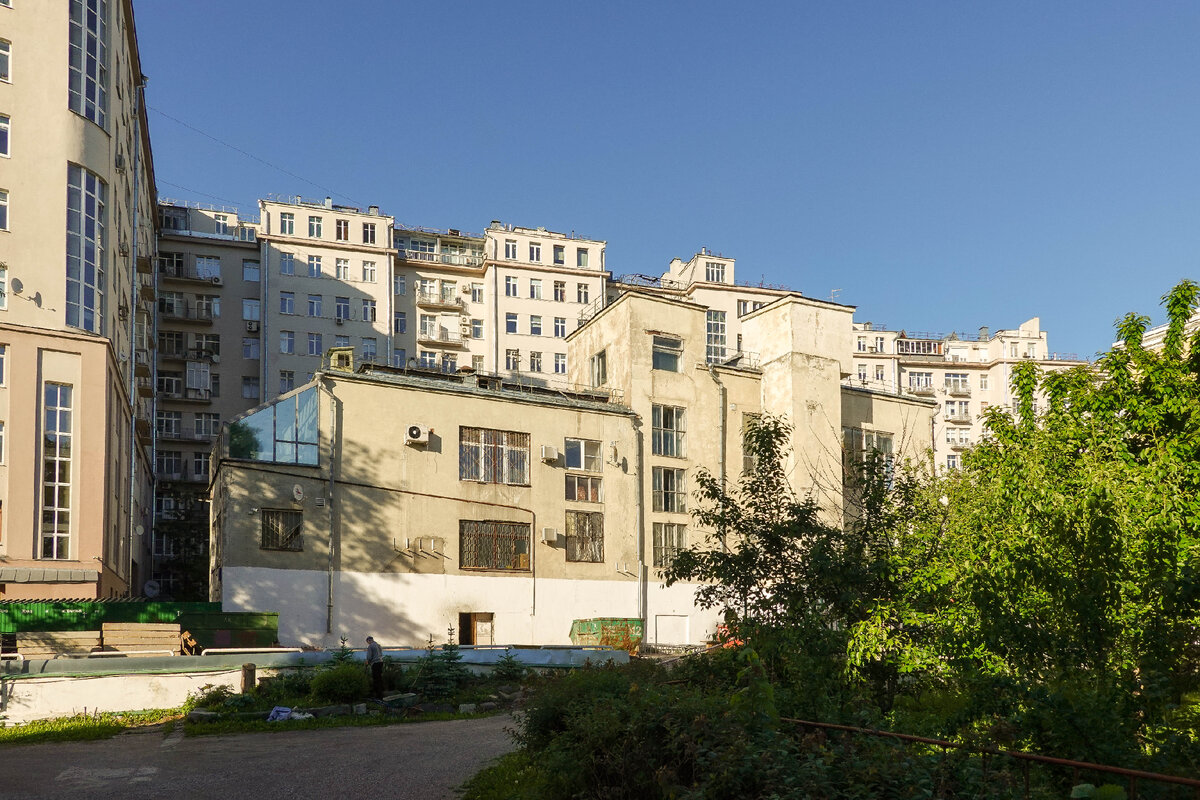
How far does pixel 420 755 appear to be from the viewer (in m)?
15.6

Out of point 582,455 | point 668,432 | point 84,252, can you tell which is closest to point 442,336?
point 668,432

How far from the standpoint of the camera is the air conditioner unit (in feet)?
123

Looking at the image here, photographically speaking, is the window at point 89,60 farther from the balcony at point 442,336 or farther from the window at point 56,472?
the balcony at point 442,336

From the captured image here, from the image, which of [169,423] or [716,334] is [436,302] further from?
[716,334]

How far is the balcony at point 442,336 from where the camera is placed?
250 feet

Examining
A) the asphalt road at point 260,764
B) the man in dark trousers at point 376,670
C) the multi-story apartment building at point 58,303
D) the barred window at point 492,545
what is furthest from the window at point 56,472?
the asphalt road at point 260,764

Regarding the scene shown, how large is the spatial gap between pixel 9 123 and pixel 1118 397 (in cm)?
3456

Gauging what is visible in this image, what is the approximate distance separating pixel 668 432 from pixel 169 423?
42.6m

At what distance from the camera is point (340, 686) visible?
21.9 m

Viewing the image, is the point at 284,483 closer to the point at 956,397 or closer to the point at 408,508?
the point at 408,508

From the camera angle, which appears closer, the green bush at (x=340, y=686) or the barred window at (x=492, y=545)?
the green bush at (x=340, y=686)

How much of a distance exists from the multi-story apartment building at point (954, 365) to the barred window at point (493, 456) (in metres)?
61.0

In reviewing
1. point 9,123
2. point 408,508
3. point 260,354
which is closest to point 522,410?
point 408,508

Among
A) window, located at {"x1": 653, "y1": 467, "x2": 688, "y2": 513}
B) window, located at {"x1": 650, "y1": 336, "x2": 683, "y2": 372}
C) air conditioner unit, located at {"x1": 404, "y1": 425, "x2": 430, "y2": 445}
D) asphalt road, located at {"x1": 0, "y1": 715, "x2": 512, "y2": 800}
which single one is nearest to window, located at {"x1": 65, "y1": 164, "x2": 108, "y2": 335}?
air conditioner unit, located at {"x1": 404, "y1": 425, "x2": 430, "y2": 445}
